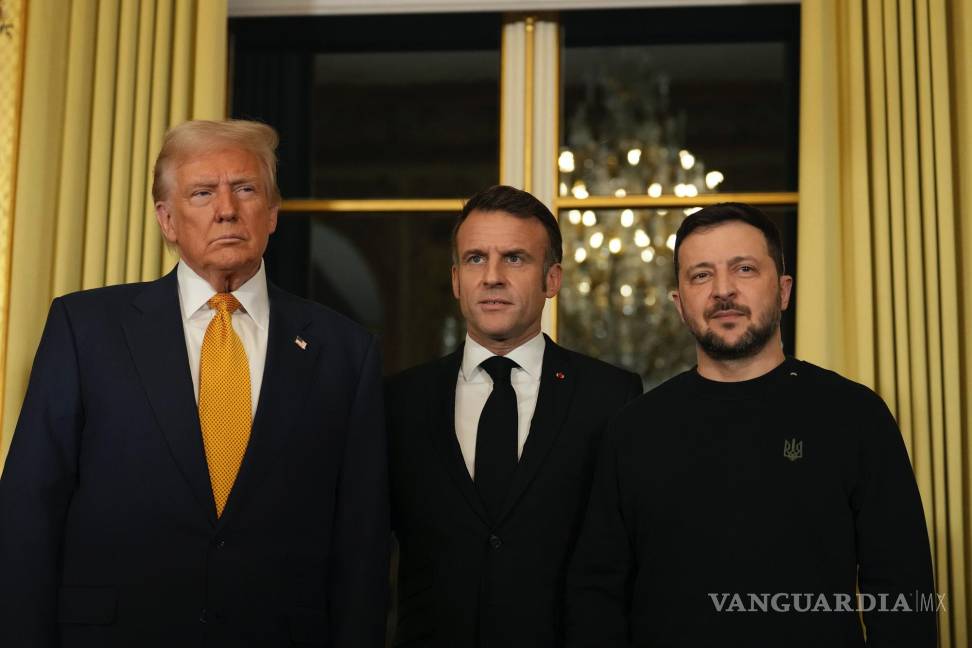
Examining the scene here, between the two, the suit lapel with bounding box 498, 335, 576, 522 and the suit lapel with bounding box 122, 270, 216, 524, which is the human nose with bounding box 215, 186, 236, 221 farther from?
the suit lapel with bounding box 498, 335, 576, 522

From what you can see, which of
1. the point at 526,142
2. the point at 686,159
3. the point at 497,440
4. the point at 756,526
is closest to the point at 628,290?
the point at 686,159

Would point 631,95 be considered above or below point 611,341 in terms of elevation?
above

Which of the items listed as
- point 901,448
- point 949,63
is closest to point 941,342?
point 949,63

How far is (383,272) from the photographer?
3.36m

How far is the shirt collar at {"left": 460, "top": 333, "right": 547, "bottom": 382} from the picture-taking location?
2280 mm

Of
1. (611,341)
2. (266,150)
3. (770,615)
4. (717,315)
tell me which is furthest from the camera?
(611,341)

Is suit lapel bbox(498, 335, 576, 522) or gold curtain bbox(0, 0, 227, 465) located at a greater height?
gold curtain bbox(0, 0, 227, 465)

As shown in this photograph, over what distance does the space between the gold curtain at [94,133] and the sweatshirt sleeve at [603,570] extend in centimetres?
162

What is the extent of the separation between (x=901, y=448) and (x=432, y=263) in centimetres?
178

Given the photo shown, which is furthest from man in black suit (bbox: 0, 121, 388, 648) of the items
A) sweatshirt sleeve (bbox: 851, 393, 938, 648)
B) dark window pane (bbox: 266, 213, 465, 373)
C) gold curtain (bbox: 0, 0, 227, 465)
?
dark window pane (bbox: 266, 213, 465, 373)

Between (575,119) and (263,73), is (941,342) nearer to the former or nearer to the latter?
(575,119)

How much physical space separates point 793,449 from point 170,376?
3.85 feet

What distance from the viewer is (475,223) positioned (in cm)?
228

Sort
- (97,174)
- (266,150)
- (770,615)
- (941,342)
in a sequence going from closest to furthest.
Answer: (770,615), (266,150), (941,342), (97,174)
